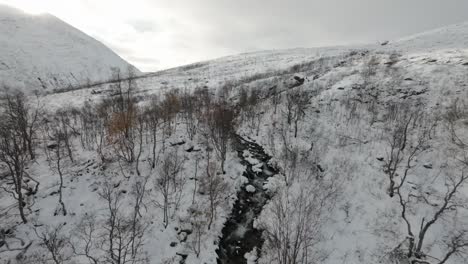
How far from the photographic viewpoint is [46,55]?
83.2 m

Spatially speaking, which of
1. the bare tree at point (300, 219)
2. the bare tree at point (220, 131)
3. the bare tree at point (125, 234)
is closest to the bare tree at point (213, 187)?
the bare tree at point (220, 131)

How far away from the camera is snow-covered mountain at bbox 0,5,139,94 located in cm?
7093

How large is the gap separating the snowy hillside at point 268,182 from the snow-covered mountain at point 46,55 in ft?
156

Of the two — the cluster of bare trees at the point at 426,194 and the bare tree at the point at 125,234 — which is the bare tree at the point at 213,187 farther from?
the cluster of bare trees at the point at 426,194

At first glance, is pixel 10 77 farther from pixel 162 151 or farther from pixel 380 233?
pixel 380 233

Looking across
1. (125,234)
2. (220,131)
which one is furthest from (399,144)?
(125,234)

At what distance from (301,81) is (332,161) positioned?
92.0 feet

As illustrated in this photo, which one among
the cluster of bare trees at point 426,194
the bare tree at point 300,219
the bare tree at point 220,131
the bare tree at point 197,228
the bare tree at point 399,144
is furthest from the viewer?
the bare tree at point 220,131

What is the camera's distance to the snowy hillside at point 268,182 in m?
17.6

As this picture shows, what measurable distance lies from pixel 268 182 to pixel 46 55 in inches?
3818

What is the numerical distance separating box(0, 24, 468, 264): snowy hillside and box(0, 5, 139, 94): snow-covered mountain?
4757cm

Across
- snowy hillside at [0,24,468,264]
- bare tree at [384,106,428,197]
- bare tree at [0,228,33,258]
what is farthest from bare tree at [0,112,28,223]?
bare tree at [384,106,428,197]

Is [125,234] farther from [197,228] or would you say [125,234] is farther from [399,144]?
[399,144]

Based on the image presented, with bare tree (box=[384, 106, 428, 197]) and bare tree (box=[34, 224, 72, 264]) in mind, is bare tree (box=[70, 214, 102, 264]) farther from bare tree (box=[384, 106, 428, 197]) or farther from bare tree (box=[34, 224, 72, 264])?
bare tree (box=[384, 106, 428, 197])
